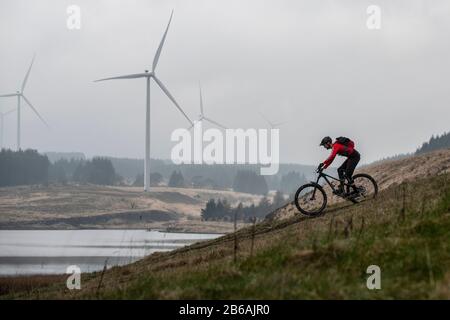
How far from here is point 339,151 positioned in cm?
2519

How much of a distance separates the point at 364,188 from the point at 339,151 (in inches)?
107

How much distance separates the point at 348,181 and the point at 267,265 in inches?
532

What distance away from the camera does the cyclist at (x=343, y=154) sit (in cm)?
2500

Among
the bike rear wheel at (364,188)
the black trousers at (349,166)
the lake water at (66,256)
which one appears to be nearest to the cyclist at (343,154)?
the black trousers at (349,166)

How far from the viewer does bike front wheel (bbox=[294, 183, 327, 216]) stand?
26688 mm

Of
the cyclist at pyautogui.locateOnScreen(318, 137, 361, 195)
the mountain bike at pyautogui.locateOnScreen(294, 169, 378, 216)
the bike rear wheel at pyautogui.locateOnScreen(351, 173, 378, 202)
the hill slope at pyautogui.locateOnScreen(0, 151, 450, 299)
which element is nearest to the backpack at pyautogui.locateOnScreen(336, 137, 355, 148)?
the cyclist at pyautogui.locateOnScreen(318, 137, 361, 195)

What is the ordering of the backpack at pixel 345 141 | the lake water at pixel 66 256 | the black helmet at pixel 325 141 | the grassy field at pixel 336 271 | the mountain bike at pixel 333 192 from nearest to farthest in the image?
the grassy field at pixel 336 271 < the black helmet at pixel 325 141 < the backpack at pixel 345 141 < the mountain bike at pixel 333 192 < the lake water at pixel 66 256

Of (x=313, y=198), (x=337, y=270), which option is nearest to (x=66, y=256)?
(x=313, y=198)

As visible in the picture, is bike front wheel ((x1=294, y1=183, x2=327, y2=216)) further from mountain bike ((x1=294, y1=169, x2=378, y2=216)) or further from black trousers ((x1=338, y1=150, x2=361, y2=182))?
black trousers ((x1=338, y1=150, x2=361, y2=182))

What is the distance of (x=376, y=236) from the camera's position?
14797 millimetres

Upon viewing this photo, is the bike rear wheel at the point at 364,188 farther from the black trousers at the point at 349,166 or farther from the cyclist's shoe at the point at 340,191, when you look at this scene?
the black trousers at the point at 349,166

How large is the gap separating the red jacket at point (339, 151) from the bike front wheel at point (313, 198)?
1.38 meters

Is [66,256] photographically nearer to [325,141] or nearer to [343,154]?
[343,154]
